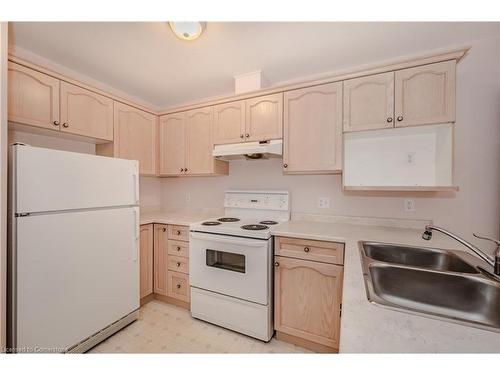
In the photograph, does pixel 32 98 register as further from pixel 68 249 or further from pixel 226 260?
pixel 226 260

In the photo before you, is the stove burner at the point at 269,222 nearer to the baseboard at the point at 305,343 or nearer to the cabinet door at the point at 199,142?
the cabinet door at the point at 199,142

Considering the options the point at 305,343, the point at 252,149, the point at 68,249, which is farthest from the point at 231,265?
the point at 68,249

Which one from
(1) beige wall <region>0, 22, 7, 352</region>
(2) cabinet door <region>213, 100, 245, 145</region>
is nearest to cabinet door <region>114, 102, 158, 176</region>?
(2) cabinet door <region>213, 100, 245, 145</region>

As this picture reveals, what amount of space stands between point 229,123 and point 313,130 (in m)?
0.85

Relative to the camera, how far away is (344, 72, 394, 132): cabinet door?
1.65 m

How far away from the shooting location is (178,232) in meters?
2.23

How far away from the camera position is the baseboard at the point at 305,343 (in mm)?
1644

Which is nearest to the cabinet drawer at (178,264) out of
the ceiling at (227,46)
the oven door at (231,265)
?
the oven door at (231,265)

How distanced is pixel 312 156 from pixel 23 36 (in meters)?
2.42

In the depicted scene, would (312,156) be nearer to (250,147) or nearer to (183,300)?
(250,147)

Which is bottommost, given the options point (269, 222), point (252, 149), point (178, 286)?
point (178, 286)

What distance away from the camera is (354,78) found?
1.76 meters

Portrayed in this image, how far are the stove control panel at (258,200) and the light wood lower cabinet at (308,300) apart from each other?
1.88ft

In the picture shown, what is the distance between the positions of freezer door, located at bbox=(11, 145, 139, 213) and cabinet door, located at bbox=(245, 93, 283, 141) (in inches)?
45.9
